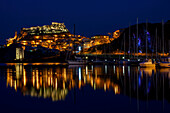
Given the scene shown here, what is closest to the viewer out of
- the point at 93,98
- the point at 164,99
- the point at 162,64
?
the point at 164,99

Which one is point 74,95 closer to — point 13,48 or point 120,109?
point 120,109

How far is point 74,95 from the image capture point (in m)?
14.2

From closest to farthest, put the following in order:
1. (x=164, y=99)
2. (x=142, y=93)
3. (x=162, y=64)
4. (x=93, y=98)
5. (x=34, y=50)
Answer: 1. (x=164, y=99)
2. (x=93, y=98)
3. (x=142, y=93)
4. (x=162, y=64)
5. (x=34, y=50)

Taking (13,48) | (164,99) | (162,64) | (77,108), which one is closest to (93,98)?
(77,108)

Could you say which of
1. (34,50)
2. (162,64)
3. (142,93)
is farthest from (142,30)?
(142,93)

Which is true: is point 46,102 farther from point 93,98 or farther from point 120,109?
point 120,109

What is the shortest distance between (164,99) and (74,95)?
5.20m

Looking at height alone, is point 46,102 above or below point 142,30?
below

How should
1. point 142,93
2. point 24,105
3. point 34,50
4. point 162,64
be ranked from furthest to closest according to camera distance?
point 34,50
point 162,64
point 142,93
point 24,105

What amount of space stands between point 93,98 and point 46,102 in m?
2.77

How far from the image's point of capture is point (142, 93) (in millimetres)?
14227

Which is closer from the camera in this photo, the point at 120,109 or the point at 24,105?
the point at 120,109

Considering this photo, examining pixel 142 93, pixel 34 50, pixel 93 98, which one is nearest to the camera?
pixel 93 98

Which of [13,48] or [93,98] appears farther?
[13,48]
